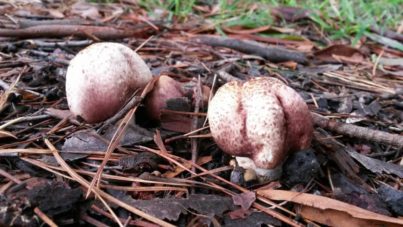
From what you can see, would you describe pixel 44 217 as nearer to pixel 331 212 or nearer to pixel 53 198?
pixel 53 198

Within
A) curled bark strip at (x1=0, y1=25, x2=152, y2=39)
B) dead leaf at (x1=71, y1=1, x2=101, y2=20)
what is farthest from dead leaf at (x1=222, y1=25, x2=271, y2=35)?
dead leaf at (x1=71, y1=1, x2=101, y2=20)

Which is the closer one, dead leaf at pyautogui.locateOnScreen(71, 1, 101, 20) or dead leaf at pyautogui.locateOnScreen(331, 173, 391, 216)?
dead leaf at pyautogui.locateOnScreen(331, 173, 391, 216)

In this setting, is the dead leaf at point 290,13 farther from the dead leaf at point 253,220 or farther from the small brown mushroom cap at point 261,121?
the dead leaf at point 253,220

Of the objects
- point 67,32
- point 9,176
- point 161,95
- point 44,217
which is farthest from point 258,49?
point 44,217

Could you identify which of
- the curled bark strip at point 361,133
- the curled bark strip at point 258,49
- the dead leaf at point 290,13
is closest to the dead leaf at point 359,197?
the curled bark strip at point 361,133

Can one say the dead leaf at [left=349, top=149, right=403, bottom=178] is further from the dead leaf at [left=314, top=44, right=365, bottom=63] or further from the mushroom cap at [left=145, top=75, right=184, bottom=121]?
the dead leaf at [left=314, top=44, right=365, bottom=63]

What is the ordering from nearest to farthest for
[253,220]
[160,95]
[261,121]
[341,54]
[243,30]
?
1. [253,220]
2. [261,121]
3. [160,95]
4. [341,54]
5. [243,30]

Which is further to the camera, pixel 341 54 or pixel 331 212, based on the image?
pixel 341 54
